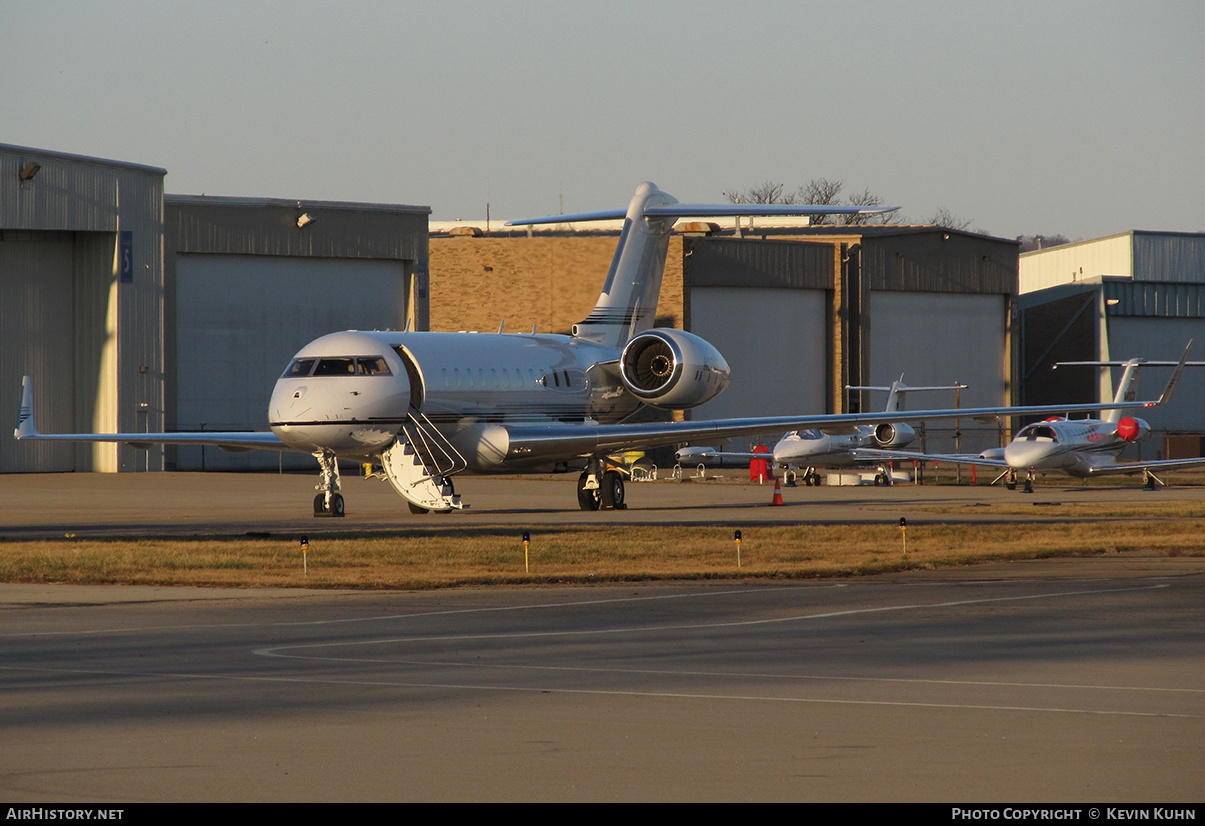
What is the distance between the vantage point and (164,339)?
164 feet

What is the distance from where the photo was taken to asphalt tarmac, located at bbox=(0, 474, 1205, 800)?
23.4 ft

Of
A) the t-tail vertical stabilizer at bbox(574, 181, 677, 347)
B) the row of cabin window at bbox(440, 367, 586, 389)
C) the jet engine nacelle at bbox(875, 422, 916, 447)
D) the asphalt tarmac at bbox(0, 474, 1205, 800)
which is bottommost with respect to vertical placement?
the asphalt tarmac at bbox(0, 474, 1205, 800)

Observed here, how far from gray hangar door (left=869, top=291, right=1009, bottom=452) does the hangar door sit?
33.7 m

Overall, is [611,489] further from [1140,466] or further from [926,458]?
[1140,466]

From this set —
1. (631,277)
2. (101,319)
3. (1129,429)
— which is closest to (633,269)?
(631,277)

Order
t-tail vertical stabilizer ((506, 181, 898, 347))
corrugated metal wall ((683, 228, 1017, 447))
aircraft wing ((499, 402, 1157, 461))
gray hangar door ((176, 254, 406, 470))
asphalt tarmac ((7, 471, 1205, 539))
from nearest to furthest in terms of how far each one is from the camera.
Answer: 1. asphalt tarmac ((7, 471, 1205, 539))
2. aircraft wing ((499, 402, 1157, 461))
3. t-tail vertical stabilizer ((506, 181, 898, 347))
4. gray hangar door ((176, 254, 406, 470))
5. corrugated metal wall ((683, 228, 1017, 447))

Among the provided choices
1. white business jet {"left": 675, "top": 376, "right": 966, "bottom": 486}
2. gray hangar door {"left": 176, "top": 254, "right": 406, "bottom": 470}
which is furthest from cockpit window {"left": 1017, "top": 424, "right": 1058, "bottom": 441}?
gray hangar door {"left": 176, "top": 254, "right": 406, "bottom": 470}

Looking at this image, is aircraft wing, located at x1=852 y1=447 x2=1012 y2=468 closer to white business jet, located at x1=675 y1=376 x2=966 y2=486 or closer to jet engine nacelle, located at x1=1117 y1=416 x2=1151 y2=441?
white business jet, located at x1=675 y1=376 x2=966 y2=486

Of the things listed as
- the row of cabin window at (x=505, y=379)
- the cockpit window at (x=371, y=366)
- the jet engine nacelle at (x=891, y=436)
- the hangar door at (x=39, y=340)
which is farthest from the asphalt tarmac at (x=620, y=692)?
the hangar door at (x=39, y=340)

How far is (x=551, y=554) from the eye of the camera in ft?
65.3

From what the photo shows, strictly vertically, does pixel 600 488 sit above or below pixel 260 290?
below

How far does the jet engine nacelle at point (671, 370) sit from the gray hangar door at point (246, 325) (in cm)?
2380

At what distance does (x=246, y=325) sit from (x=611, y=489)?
26058 mm

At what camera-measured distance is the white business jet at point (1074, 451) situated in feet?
135
